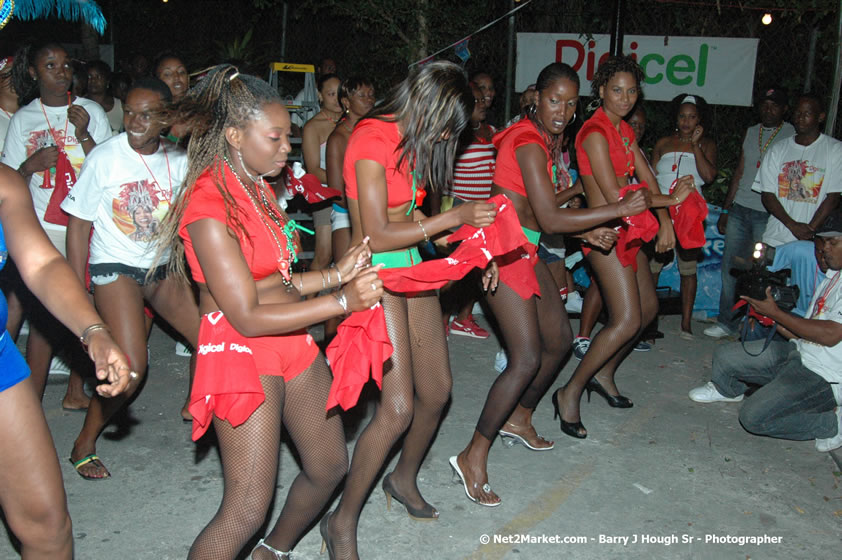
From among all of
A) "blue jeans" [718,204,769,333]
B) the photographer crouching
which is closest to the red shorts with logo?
the photographer crouching

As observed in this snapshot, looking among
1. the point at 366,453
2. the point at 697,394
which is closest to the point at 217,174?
the point at 366,453

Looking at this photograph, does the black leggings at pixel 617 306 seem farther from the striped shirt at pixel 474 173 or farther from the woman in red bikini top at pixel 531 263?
the striped shirt at pixel 474 173

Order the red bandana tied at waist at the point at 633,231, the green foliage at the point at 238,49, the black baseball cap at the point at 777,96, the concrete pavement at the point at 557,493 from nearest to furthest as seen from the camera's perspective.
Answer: the concrete pavement at the point at 557,493 < the red bandana tied at waist at the point at 633,231 < the black baseball cap at the point at 777,96 < the green foliage at the point at 238,49

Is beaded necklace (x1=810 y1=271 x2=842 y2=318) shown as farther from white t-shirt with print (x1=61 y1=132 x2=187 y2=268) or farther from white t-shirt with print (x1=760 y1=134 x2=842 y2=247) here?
white t-shirt with print (x1=61 y1=132 x2=187 y2=268)

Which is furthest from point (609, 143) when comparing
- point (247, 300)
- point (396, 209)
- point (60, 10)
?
point (60, 10)

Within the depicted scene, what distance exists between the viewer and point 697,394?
554 cm

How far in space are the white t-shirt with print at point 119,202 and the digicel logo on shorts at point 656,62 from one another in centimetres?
539

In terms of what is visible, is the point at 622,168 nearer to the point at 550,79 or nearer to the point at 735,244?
the point at 550,79

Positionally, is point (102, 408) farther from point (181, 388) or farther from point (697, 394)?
point (697, 394)

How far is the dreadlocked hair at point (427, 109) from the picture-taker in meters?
3.36

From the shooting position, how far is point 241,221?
8.73 feet

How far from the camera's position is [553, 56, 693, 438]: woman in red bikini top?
15.0 feet

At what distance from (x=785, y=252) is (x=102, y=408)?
203 inches

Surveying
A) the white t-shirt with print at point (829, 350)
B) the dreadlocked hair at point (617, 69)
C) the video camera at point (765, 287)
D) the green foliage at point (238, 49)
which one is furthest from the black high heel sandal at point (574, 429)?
the green foliage at point (238, 49)
